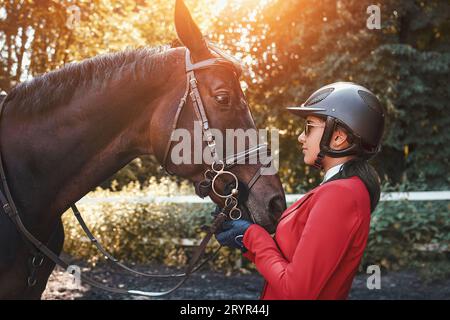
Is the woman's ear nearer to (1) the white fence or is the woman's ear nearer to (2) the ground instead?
(2) the ground

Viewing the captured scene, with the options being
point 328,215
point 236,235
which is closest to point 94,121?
point 236,235

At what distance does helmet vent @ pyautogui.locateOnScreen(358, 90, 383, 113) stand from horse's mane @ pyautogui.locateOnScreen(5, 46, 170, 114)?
43.1 inches

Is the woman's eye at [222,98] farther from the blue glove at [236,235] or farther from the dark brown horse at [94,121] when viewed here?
the blue glove at [236,235]

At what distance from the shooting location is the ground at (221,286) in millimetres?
5930

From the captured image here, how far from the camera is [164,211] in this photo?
790 cm

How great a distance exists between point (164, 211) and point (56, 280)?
1.98 metres

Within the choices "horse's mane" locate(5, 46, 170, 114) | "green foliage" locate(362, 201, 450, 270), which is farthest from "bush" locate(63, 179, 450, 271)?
"horse's mane" locate(5, 46, 170, 114)

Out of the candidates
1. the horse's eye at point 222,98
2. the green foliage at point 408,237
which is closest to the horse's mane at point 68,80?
the horse's eye at point 222,98

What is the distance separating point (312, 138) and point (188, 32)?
3.06 ft

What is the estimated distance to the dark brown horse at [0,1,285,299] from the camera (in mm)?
2455

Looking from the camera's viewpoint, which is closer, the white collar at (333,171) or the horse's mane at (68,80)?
the white collar at (333,171)

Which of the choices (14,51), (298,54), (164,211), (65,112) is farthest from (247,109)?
(298,54)
